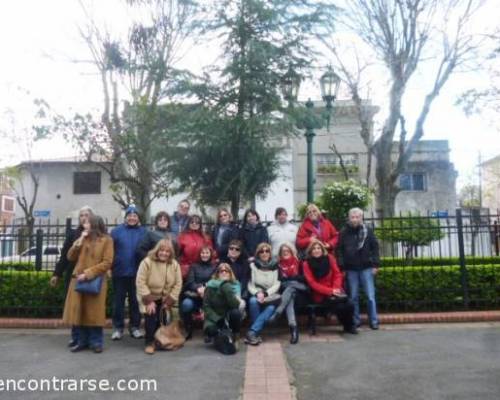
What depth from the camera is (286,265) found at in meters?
6.52

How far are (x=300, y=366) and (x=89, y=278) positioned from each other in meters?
2.93

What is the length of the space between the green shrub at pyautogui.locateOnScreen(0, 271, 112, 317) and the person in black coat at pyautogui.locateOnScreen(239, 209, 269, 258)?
137 inches

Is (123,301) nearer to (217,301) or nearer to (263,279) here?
(217,301)

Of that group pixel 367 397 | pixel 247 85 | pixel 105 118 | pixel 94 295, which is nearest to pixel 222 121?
pixel 247 85

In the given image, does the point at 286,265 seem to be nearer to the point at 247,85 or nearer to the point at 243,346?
the point at 243,346

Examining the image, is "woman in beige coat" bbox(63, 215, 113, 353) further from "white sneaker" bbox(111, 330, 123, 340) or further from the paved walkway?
"white sneaker" bbox(111, 330, 123, 340)

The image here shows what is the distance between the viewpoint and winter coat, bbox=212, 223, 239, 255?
269 inches

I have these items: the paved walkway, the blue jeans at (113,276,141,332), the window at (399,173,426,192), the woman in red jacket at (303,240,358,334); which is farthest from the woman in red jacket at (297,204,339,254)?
the window at (399,173,426,192)

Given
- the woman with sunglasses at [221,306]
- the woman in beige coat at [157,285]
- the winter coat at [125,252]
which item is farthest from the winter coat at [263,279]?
the winter coat at [125,252]

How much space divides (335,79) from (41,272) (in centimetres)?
746

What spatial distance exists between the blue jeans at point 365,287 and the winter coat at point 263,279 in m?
1.28

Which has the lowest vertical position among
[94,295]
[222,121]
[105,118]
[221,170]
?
[94,295]

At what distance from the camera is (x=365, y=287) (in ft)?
22.2

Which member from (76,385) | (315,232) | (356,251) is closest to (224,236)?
(315,232)
